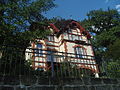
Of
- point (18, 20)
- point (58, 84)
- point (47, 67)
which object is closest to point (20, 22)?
point (18, 20)

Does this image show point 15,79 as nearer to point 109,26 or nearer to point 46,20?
point 46,20

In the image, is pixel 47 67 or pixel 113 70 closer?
pixel 113 70

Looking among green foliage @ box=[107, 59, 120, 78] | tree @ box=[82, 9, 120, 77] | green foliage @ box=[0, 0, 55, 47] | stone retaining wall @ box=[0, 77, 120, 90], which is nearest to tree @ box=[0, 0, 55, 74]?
green foliage @ box=[0, 0, 55, 47]

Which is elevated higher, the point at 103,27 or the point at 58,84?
the point at 103,27

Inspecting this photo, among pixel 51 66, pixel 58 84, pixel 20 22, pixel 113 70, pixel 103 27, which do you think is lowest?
pixel 58 84

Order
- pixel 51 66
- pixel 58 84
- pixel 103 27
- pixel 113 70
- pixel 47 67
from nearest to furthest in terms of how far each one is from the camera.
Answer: pixel 58 84 < pixel 51 66 < pixel 113 70 < pixel 47 67 < pixel 103 27

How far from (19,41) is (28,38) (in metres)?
0.68

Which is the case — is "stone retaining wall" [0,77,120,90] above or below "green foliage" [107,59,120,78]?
below

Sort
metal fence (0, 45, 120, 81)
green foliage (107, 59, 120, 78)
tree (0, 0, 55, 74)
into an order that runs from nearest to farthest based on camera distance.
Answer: metal fence (0, 45, 120, 81) → green foliage (107, 59, 120, 78) → tree (0, 0, 55, 74)

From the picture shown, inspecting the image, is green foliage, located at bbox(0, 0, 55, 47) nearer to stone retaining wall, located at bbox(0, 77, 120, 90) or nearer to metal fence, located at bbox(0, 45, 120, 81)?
metal fence, located at bbox(0, 45, 120, 81)

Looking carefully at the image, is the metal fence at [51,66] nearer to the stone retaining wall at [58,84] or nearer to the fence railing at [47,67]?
the fence railing at [47,67]

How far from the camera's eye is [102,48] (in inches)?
1240

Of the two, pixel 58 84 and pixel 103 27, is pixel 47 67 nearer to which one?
pixel 58 84

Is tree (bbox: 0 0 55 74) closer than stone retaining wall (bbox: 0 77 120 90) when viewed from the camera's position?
No
